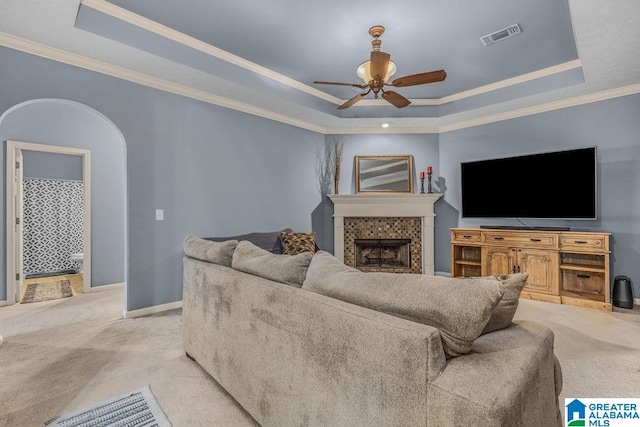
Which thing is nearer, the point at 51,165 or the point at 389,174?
the point at 51,165

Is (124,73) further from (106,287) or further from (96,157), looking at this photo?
(106,287)

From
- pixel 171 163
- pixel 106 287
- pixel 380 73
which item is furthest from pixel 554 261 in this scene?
pixel 106 287

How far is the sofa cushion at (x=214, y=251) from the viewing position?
6.40ft

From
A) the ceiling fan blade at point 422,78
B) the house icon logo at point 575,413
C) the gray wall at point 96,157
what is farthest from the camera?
the gray wall at point 96,157

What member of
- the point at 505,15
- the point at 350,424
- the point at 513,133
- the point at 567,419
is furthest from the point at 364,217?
the point at 350,424

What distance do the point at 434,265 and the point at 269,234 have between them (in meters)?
2.77

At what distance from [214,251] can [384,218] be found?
11.8 ft

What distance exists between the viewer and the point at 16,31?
8.07ft

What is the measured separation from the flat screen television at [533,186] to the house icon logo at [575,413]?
2.95m

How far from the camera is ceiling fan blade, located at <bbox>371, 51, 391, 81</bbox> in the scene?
8.76 ft

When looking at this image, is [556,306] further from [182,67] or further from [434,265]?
[182,67]

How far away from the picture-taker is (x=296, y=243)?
14.1 feet

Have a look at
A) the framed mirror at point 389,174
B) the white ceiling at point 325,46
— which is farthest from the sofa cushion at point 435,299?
the framed mirror at point 389,174

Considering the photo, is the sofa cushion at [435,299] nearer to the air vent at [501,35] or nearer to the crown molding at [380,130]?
the air vent at [501,35]
